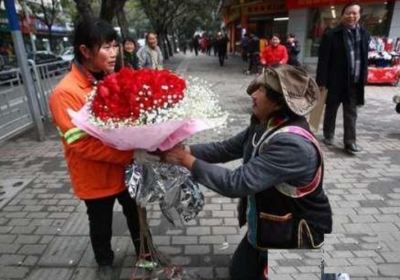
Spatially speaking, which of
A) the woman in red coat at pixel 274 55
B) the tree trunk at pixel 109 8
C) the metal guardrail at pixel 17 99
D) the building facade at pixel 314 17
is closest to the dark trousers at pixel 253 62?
the building facade at pixel 314 17

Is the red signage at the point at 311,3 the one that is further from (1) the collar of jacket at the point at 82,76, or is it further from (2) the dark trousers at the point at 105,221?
(1) the collar of jacket at the point at 82,76

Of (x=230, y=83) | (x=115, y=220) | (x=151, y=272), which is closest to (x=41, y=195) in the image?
(x=115, y=220)

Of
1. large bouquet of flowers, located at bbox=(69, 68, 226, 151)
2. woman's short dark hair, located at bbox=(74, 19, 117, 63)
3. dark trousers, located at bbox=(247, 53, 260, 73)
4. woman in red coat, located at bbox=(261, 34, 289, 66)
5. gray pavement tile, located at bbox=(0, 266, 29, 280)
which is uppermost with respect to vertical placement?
woman's short dark hair, located at bbox=(74, 19, 117, 63)

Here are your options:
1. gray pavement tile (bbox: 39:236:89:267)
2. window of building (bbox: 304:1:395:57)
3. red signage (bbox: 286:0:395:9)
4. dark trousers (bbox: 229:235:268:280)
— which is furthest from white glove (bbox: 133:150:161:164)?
red signage (bbox: 286:0:395:9)

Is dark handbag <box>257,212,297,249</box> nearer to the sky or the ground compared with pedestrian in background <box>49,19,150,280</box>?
nearer to the ground

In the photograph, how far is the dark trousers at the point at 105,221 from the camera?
261 cm

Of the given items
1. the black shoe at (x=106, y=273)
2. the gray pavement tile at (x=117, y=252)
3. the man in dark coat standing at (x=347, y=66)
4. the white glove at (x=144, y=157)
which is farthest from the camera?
the man in dark coat standing at (x=347, y=66)

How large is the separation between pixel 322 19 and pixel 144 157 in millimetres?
16557

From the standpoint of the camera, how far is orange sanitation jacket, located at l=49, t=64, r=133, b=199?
2.18 metres

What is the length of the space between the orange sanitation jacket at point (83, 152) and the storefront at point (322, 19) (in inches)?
542

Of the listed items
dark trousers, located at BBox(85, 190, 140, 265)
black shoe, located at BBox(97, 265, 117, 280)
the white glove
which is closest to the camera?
the white glove

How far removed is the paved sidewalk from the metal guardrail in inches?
57.5

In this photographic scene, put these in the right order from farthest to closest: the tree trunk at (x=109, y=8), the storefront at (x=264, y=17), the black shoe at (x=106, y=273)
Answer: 1. the storefront at (x=264, y=17)
2. the tree trunk at (x=109, y=8)
3. the black shoe at (x=106, y=273)

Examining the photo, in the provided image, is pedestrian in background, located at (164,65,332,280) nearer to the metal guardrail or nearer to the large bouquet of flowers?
the large bouquet of flowers
